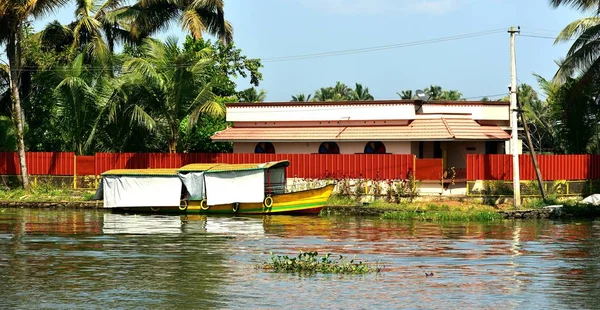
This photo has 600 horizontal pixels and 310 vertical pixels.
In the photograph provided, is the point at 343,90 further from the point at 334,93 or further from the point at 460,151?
the point at 460,151

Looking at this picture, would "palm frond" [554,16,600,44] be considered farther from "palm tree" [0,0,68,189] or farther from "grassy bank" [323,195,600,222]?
"palm tree" [0,0,68,189]

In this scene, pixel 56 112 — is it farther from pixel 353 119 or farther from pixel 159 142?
pixel 353 119

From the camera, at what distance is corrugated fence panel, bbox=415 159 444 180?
3659 centimetres

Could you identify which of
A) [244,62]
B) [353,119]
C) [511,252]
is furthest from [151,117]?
[511,252]

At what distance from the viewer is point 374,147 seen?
3981 centimetres

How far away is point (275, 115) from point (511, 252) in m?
19.7

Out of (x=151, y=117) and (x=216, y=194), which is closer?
(x=216, y=194)

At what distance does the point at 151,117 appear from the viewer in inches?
1613

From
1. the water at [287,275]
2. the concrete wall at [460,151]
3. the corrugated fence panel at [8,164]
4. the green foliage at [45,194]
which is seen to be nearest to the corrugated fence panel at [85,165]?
the green foliage at [45,194]

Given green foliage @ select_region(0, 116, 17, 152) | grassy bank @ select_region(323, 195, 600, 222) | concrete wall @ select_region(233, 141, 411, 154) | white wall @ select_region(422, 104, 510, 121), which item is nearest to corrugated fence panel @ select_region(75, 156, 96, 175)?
concrete wall @ select_region(233, 141, 411, 154)

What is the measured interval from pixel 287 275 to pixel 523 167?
17841 millimetres

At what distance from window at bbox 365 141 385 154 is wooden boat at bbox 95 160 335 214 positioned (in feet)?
16.0

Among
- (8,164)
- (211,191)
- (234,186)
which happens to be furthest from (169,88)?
(8,164)

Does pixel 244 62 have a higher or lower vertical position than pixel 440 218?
higher
